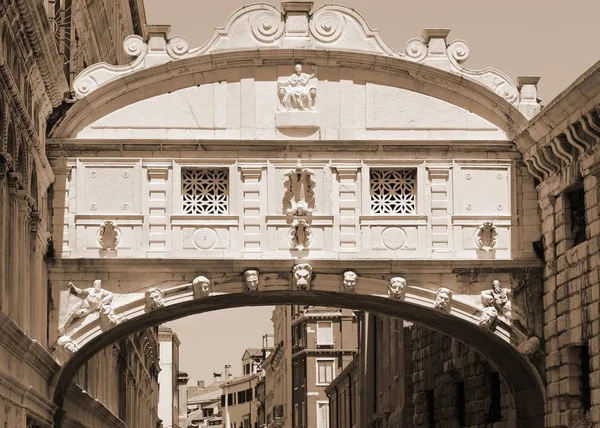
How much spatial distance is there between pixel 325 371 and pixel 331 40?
191 ft

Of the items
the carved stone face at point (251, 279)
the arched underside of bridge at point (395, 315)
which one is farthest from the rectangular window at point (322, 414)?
the carved stone face at point (251, 279)

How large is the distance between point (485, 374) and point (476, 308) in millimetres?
6407

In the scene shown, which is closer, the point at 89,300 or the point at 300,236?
the point at 89,300

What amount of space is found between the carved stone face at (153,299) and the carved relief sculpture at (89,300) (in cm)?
62

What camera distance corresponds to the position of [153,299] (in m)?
28.4

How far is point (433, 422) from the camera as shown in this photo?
40531 mm

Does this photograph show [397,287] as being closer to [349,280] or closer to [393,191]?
[349,280]

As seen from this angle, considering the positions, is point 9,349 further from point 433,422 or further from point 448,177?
point 433,422

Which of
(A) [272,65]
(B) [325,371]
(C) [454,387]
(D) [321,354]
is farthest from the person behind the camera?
(B) [325,371]

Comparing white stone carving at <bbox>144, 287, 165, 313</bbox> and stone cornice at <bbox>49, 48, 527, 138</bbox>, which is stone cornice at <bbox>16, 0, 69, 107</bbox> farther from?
white stone carving at <bbox>144, 287, 165, 313</bbox>

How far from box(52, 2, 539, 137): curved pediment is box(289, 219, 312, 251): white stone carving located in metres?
2.84

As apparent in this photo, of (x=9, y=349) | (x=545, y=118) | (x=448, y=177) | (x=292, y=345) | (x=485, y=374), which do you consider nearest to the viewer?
(x=9, y=349)

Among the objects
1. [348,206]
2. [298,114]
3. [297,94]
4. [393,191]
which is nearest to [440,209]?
[393,191]

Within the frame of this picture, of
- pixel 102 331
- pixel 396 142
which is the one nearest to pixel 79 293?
pixel 102 331
